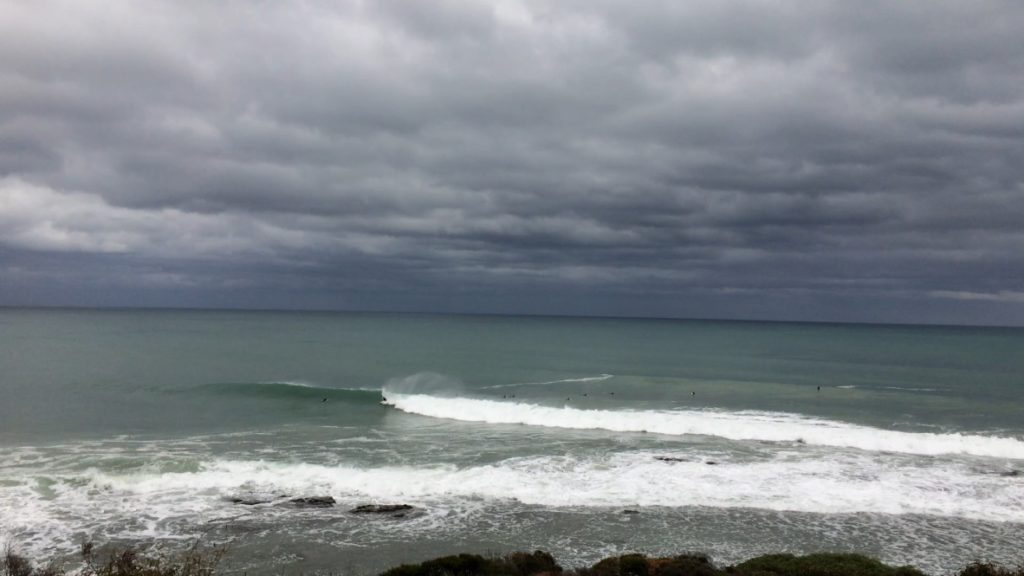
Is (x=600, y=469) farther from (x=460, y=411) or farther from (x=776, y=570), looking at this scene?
(x=460, y=411)

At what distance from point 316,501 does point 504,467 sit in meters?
7.55

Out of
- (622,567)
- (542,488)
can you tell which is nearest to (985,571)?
(622,567)

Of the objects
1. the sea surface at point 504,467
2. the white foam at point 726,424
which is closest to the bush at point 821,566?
the sea surface at point 504,467

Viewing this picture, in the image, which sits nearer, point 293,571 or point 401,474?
point 293,571

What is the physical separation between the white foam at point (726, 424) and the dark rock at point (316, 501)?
17738 millimetres

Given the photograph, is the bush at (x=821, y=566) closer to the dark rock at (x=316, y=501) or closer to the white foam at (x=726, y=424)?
the dark rock at (x=316, y=501)

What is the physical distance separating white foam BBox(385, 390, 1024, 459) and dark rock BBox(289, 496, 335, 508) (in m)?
17.7

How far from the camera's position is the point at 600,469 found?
25062mm

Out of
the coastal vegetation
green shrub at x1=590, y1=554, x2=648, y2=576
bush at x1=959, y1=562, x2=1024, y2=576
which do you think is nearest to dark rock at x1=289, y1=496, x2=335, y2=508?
the coastal vegetation

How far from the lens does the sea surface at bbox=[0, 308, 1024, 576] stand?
57.4ft

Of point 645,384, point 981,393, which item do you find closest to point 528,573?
point 645,384

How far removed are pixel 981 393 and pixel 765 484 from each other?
39614 mm

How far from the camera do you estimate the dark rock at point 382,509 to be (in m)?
19.8

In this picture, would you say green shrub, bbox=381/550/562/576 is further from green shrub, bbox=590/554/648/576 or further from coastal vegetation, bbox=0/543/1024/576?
green shrub, bbox=590/554/648/576
